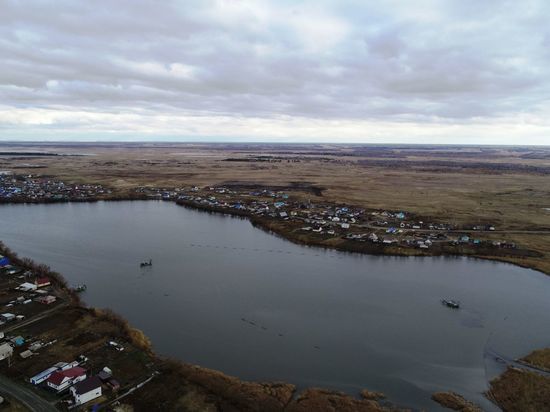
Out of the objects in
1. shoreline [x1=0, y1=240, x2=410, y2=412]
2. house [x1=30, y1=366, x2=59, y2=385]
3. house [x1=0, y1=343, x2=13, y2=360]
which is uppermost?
house [x1=0, y1=343, x2=13, y2=360]

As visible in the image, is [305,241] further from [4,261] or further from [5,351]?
[5,351]

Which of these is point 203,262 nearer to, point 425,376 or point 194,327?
point 194,327

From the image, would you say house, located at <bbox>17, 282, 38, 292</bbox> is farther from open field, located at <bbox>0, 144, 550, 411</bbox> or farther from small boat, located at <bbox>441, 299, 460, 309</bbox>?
small boat, located at <bbox>441, 299, 460, 309</bbox>

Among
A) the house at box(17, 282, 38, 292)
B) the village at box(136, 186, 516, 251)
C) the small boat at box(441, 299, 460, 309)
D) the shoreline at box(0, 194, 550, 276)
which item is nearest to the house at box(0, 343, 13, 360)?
the house at box(17, 282, 38, 292)

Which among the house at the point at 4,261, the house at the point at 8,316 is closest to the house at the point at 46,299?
the house at the point at 8,316

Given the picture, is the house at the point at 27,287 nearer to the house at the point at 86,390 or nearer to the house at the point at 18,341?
the house at the point at 18,341

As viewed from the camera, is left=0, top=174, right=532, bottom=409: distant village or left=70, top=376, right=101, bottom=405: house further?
left=0, top=174, right=532, bottom=409: distant village
